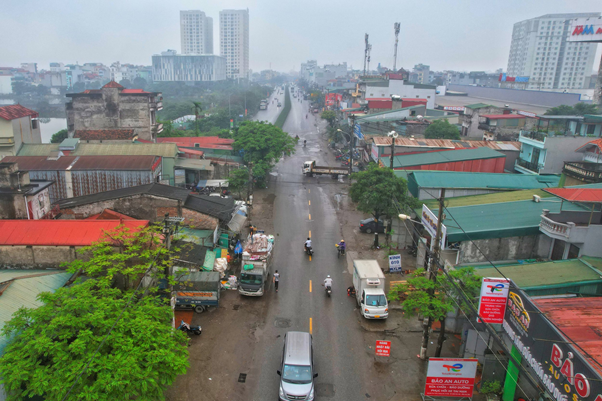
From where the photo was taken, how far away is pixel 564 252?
1852cm

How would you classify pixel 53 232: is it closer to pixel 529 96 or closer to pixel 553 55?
pixel 529 96

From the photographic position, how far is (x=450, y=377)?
13812mm

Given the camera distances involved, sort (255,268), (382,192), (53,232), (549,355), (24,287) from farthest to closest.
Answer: (382,192) → (255,268) → (53,232) → (24,287) → (549,355)

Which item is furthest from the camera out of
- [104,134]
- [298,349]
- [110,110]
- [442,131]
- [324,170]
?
[442,131]

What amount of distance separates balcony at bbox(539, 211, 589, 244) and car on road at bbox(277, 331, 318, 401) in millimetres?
11402

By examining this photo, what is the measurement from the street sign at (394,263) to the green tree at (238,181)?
17.2m

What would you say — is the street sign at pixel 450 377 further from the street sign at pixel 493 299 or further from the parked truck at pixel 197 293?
the parked truck at pixel 197 293

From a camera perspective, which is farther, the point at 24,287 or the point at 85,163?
the point at 85,163

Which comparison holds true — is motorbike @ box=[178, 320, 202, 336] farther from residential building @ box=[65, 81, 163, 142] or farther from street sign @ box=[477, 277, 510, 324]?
residential building @ box=[65, 81, 163, 142]

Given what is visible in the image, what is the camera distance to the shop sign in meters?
9.27

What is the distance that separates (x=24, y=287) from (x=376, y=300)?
1425cm

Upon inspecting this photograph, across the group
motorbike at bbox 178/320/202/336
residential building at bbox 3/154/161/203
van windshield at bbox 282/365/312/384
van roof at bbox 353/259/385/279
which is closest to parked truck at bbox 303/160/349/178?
residential building at bbox 3/154/161/203

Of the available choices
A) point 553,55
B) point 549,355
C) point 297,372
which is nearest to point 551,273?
point 549,355

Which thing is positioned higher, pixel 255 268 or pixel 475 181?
pixel 475 181
